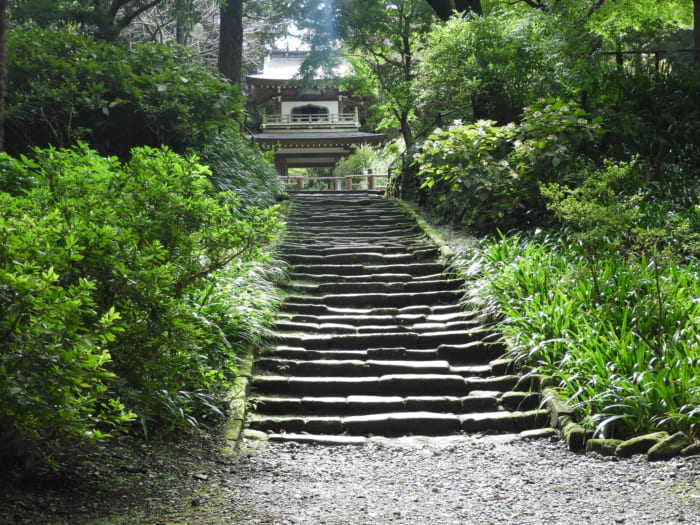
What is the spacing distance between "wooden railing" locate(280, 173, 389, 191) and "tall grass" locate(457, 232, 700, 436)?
12.6 metres

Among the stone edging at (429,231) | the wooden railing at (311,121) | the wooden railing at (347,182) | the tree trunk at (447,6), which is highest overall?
the tree trunk at (447,6)

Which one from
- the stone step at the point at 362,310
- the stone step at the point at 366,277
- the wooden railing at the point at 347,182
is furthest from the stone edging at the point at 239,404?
the wooden railing at the point at 347,182

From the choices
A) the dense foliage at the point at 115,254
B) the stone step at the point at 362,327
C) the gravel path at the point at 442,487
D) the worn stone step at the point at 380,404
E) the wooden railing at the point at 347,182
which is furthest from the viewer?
the wooden railing at the point at 347,182

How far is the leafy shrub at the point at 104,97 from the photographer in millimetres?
7277

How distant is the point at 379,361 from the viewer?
547cm

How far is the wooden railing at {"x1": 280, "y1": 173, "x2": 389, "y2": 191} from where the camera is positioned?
69.0ft

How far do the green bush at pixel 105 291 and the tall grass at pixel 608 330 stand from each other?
243 cm

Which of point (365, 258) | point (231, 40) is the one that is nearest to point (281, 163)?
point (231, 40)

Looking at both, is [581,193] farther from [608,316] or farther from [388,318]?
[388,318]

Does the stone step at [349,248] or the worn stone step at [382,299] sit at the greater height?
the stone step at [349,248]

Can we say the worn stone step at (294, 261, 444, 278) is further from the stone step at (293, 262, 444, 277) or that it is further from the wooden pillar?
the wooden pillar

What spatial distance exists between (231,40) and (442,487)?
11.0 m

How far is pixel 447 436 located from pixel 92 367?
9.07 feet

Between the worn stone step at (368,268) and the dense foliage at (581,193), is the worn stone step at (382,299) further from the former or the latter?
the worn stone step at (368,268)
